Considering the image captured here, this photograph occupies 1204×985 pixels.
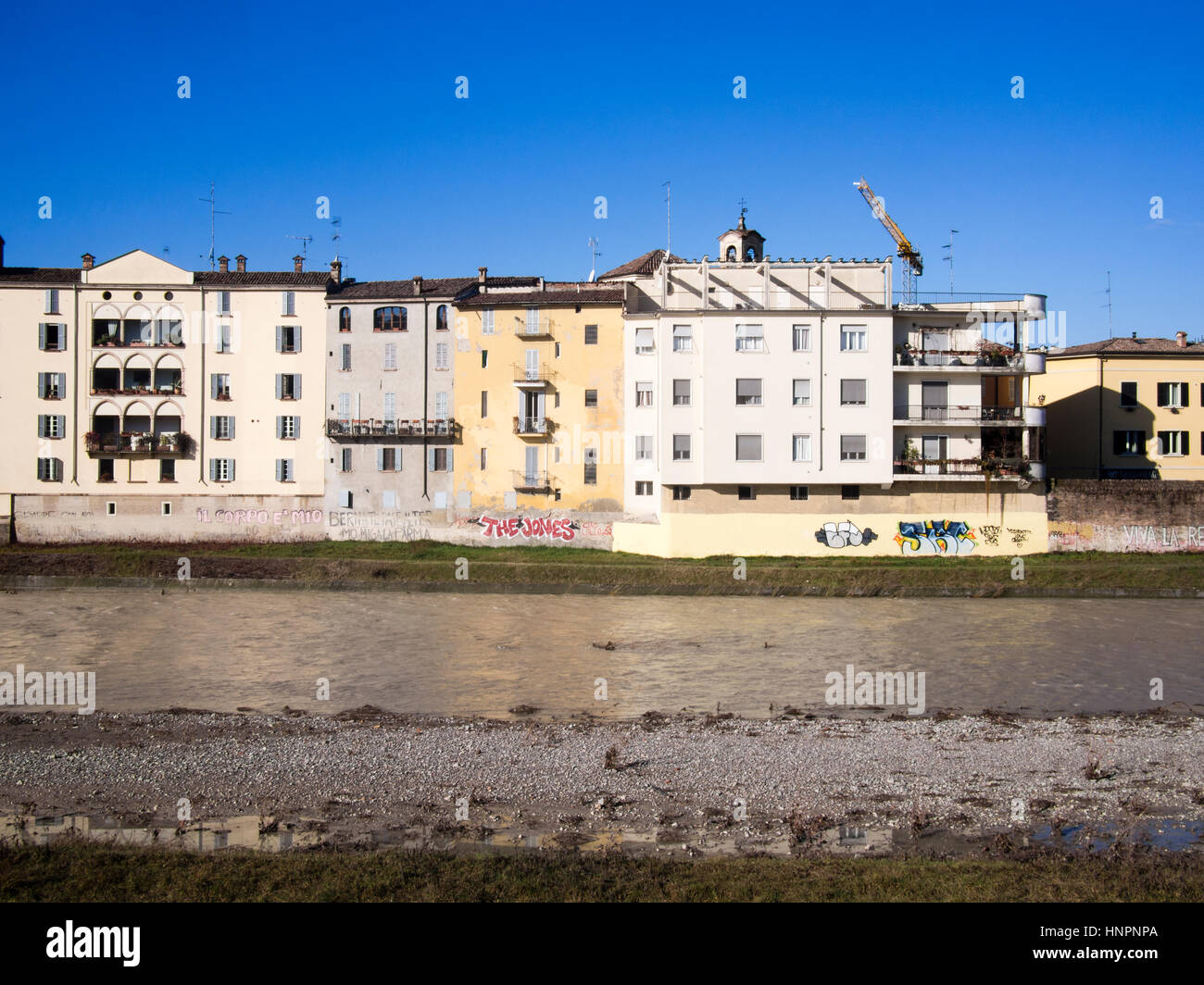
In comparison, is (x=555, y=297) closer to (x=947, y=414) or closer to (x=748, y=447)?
(x=748, y=447)

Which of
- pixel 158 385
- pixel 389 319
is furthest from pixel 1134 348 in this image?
pixel 158 385

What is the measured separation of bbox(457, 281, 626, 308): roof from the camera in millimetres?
50469

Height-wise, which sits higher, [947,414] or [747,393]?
[747,393]

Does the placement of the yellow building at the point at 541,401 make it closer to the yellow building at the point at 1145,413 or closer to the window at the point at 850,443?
the window at the point at 850,443

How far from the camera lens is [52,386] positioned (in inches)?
2112

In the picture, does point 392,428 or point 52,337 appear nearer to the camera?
point 392,428

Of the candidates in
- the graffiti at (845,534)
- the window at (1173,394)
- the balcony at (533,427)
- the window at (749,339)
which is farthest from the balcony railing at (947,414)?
the balcony at (533,427)

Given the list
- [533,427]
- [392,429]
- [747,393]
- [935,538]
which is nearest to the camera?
[747,393]

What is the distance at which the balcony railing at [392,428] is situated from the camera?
51750 millimetres

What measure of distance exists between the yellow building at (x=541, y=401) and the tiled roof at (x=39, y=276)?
2073 centimetres

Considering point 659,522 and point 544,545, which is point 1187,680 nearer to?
point 659,522

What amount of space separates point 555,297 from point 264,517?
60.2 ft

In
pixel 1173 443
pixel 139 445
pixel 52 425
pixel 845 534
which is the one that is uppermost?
pixel 52 425
